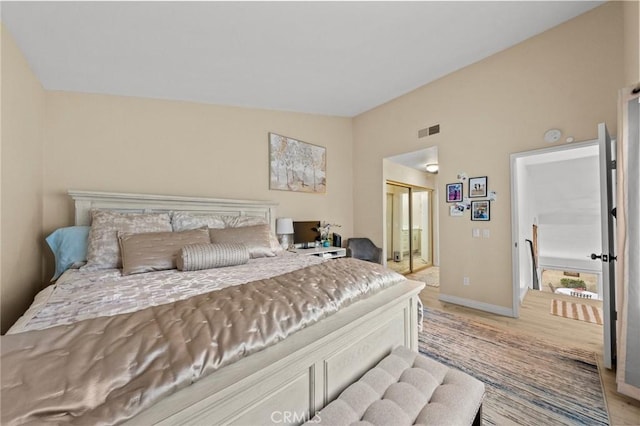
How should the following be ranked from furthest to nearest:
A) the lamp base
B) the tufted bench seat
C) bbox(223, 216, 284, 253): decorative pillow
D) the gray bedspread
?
the lamp base
bbox(223, 216, 284, 253): decorative pillow
the tufted bench seat
the gray bedspread

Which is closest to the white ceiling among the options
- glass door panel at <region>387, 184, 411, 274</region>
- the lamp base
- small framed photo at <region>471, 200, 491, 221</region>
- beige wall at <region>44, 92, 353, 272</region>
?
beige wall at <region>44, 92, 353, 272</region>

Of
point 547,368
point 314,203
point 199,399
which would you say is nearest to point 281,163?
point 314,203

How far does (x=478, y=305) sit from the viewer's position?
3.07 m

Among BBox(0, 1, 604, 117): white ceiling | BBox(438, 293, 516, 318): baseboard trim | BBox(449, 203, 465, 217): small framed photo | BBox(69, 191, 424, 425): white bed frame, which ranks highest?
BBox(0, 1, 604, 117): white ceiling

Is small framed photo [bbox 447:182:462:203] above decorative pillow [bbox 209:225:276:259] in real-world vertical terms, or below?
above

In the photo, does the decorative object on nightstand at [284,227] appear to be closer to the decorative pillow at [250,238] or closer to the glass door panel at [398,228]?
the decorative pillow at [250,238]

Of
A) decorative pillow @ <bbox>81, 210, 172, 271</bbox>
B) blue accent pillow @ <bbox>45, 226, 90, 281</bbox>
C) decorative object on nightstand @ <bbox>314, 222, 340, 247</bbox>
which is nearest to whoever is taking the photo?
decorative pillow @ <bbox>81, 210, 172, 271</bbox>

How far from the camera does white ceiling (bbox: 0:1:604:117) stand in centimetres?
182

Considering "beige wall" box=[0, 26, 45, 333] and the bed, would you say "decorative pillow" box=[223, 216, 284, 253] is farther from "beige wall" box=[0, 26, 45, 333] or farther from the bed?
"beige wall" box=[0, 26, 45, 333]

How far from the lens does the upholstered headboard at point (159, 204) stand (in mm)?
2363

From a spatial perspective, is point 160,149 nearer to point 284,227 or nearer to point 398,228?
point 284,227

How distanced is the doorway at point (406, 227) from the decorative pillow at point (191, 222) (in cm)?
328

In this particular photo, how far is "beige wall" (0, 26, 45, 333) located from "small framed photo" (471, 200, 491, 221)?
14.3ft

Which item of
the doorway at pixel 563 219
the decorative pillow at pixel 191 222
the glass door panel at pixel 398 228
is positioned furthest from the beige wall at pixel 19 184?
the doorway at pixel 563 219
